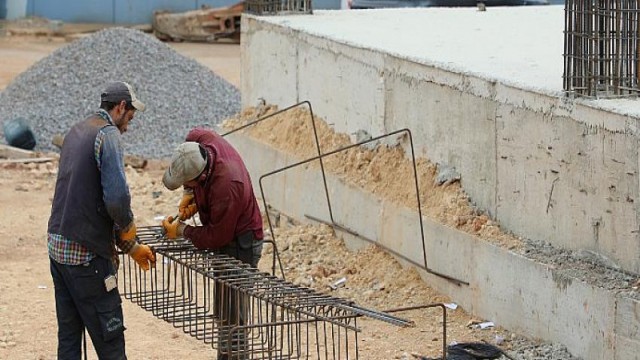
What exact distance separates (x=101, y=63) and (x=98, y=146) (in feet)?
39.2

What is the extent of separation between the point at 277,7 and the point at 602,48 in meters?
6.65

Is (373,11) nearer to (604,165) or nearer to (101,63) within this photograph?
(101,63)

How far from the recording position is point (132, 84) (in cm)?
1858

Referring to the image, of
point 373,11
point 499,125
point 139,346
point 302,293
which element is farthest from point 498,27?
point 302,293

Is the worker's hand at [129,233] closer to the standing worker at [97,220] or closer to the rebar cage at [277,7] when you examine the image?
the standing worker at [97,220]

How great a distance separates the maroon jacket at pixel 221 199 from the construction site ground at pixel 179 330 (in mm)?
1330

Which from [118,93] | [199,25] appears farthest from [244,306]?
[199,25]

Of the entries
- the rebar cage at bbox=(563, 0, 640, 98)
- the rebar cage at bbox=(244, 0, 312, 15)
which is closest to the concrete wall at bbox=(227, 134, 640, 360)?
the rebar cage at bbox=(563, 0, 640, 98)

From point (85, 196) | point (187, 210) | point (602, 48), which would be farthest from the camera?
point (187, 210)

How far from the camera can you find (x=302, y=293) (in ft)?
23.6

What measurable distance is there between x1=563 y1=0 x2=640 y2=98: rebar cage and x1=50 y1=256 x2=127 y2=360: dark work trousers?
9.94ft

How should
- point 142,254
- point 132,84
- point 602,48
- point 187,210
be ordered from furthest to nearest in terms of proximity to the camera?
1. point 132,84
2. point 187,210
3. point 602,48
4. point 142,254

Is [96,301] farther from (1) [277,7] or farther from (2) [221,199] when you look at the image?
(1) [277,7]

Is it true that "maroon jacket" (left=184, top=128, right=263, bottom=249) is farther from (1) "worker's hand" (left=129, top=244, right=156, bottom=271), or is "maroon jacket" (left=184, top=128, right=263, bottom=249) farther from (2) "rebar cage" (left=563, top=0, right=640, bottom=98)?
(2) "rebar cage" (left=563, top=0, right=640, bottom=98)
